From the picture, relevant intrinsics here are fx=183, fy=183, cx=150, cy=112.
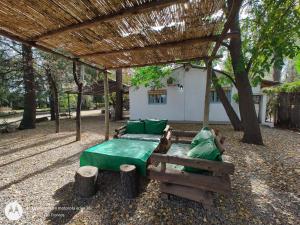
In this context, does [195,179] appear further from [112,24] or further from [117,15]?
[112,24]

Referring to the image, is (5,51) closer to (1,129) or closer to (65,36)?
(1,129)

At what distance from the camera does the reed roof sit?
8.87 feet

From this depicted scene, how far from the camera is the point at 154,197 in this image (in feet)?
10.3

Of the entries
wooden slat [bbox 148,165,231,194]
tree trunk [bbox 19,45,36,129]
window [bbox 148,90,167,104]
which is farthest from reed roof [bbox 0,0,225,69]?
window [bbox 148,90,167,104]

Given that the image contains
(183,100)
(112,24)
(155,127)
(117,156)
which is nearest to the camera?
(112,24)

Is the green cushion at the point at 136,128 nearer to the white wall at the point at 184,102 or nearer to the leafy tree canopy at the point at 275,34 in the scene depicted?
the leafy tree canopy at the point at 275,34

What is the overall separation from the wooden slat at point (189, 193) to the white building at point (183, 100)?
10171 mm

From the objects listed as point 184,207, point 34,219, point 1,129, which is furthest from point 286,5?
point 1,129

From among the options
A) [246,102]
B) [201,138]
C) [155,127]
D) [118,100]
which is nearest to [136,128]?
[155,127]

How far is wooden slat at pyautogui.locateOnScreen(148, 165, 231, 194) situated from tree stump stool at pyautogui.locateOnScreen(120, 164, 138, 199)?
29 cm

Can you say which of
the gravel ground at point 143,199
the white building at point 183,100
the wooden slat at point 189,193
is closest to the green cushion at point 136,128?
the gravel ground at point 143,199

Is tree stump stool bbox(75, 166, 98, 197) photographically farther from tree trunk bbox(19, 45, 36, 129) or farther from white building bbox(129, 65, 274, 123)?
white building bbox(129, 65, 274, 123)

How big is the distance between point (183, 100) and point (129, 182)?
10.5 metres

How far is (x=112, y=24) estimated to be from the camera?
333cm
